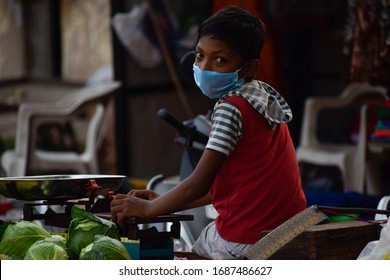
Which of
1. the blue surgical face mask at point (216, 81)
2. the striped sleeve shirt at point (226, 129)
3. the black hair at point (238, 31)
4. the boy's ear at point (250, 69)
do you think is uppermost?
the black hair at point (238, 31)

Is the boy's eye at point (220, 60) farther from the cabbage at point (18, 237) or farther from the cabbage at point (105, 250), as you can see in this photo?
the cabbage at point (18, 237)

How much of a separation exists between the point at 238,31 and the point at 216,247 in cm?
75

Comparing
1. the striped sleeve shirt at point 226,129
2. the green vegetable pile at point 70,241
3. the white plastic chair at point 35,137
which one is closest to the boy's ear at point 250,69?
the striped sleeve shirt at point 226,129

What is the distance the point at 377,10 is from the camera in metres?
5.25

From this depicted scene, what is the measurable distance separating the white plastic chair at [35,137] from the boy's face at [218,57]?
4.63 metres

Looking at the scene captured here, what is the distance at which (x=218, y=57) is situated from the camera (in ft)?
9.84

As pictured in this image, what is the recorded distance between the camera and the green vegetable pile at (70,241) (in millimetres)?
2754

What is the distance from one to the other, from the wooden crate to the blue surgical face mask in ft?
1.65

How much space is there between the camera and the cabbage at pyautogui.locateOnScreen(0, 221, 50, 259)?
9.71 feet

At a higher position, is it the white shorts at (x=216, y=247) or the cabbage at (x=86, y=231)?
the cabbage at (x=86, y=231)

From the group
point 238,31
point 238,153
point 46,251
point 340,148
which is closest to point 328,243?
point 238,153

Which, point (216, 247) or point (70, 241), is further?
point (216, 247)

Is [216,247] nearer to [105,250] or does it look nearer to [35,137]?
[105,250]

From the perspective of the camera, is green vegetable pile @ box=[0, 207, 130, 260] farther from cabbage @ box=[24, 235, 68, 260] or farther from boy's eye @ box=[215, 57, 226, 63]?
boy's eye @ box=[215, 57, 226, 63]
